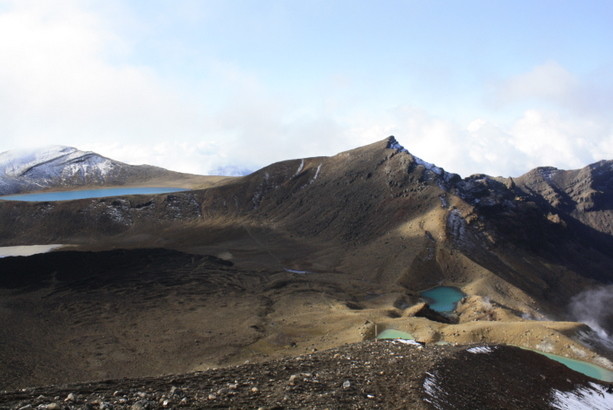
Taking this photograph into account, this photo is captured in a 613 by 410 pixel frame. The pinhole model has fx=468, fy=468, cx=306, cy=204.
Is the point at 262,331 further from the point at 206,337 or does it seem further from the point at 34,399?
the point at 34,399

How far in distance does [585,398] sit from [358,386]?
1438 cm

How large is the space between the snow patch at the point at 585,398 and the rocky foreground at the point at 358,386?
77 millimetres

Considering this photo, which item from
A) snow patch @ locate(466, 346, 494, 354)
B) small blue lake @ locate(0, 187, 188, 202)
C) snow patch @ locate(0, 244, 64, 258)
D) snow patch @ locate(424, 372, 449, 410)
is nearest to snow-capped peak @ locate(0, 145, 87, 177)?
small blue lake @ locate(0, 187, 188, 202)

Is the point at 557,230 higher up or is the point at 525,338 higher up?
the point at 557,230

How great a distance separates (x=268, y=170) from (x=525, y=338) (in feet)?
219

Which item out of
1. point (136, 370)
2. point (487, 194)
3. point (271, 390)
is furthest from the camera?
point (487, 194)

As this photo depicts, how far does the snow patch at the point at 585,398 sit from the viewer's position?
20.5m

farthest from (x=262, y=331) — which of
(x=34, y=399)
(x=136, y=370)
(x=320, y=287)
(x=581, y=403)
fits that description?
(x=34, y=399)

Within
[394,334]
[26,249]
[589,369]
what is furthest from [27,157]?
[589,369]

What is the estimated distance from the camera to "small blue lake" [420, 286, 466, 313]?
1991 inches

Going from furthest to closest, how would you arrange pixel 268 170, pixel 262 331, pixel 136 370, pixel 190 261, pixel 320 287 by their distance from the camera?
pixel 268 170 → pixel 190 261 → pixel 320 287 → pixel 262 331 → pixel 136 370

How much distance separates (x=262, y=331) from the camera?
38625 millimetres

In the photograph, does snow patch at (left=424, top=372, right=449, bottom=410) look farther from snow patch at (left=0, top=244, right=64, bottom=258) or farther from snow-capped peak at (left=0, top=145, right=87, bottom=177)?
snow-capped peak at (left=0, top=145, right=87, bottom=177)

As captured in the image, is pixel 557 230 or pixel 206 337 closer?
pixel 206 337
